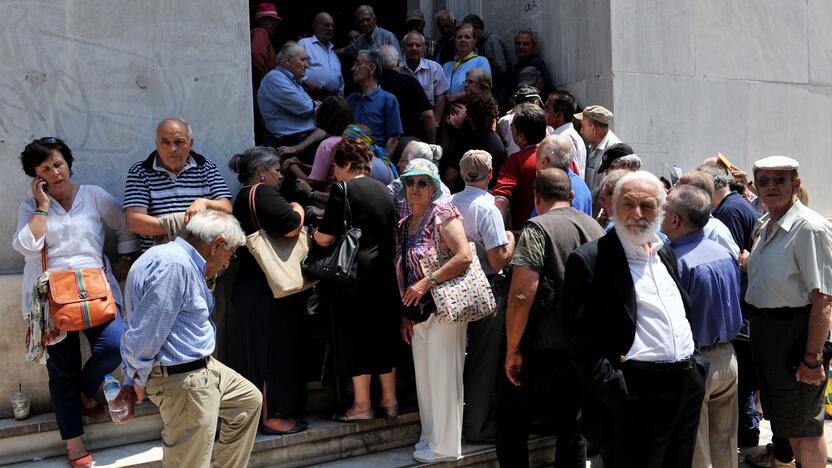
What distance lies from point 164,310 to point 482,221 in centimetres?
209

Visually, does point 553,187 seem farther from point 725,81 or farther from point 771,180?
point 725,81

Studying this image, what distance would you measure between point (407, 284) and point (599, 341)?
1437 mm

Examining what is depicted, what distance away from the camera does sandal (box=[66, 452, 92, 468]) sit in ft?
14.7

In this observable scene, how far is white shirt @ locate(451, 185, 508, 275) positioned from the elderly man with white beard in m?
1.16

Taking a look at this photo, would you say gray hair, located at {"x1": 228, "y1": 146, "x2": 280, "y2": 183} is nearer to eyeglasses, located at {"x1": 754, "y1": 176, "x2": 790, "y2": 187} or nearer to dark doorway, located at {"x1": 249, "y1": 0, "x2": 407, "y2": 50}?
eyeglasses, located at {"x1": 754, "y1": 176, "x2": 790, "y2": 187}

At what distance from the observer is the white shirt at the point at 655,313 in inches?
150

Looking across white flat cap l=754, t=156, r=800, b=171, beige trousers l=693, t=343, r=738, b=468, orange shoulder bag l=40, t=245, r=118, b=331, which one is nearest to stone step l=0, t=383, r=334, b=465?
orange shoulder bag l=40, t=245, r=118, b=331

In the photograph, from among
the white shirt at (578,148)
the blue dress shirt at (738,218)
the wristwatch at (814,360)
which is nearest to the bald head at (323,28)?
the white shirt at (578,148)

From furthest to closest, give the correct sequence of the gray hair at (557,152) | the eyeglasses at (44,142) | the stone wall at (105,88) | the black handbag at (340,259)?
the gray hair at (557,152) → the stone wall at (105,88) → the black handbag at (340,259) → the eyeglasses at (44,142)

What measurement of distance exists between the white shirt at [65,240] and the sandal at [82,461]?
0.85 m

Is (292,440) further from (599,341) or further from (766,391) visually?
(766,391)

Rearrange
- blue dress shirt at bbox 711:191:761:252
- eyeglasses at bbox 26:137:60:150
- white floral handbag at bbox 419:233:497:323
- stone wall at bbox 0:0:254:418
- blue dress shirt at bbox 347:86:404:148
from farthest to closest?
blue dress shirt at bbox 347:86:404:148 < blue dress shirt at bbox 711:191:761:252 < stone wall at bbox 0:0:254:418 < white floral handbag at bbox 419:233:497:323 < eyeglasses at bbox 26:137:60:150

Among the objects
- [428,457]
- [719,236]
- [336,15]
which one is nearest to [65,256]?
[428,457]

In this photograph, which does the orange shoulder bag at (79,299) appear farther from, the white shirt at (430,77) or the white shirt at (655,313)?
the white shirt at (430,77)
